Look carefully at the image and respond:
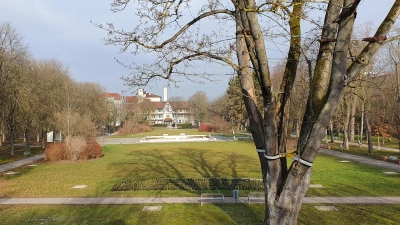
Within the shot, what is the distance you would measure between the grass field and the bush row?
0.76 m

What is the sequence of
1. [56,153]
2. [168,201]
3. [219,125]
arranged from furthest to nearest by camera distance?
[219,125] < [56,153] < [168,201]

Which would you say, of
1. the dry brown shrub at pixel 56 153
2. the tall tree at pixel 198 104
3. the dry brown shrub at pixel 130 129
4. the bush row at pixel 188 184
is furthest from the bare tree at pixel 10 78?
the tall tree at pixel 198 104

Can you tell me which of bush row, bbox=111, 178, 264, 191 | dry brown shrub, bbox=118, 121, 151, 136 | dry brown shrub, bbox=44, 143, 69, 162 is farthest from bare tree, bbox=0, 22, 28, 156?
dry brown shrub, bbox=118, 121, 151, 136

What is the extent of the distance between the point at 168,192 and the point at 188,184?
5.69 ft

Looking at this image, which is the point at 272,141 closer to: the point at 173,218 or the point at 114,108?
the point at 173,218

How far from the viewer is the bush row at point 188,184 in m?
13.6

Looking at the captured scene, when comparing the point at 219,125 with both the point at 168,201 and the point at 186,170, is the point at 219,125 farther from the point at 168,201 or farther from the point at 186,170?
the point at 168,201

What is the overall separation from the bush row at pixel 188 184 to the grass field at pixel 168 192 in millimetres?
763

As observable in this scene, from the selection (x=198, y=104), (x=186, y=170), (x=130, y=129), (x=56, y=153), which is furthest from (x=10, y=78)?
(x=198, y=104)

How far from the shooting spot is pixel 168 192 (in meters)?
12.8

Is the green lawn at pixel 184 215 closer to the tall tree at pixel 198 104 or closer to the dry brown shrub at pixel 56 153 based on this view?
the dry brown shrub at pixel 56 153

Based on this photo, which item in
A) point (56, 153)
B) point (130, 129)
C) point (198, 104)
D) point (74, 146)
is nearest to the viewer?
point (56, 153)

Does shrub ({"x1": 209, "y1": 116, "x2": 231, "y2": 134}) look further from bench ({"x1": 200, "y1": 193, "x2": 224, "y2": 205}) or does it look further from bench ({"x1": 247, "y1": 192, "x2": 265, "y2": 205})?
bench ({"x1": 200, "y1": 193, "x2": 224, "y2": 205})

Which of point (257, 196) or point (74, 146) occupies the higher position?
point (74, 146)
